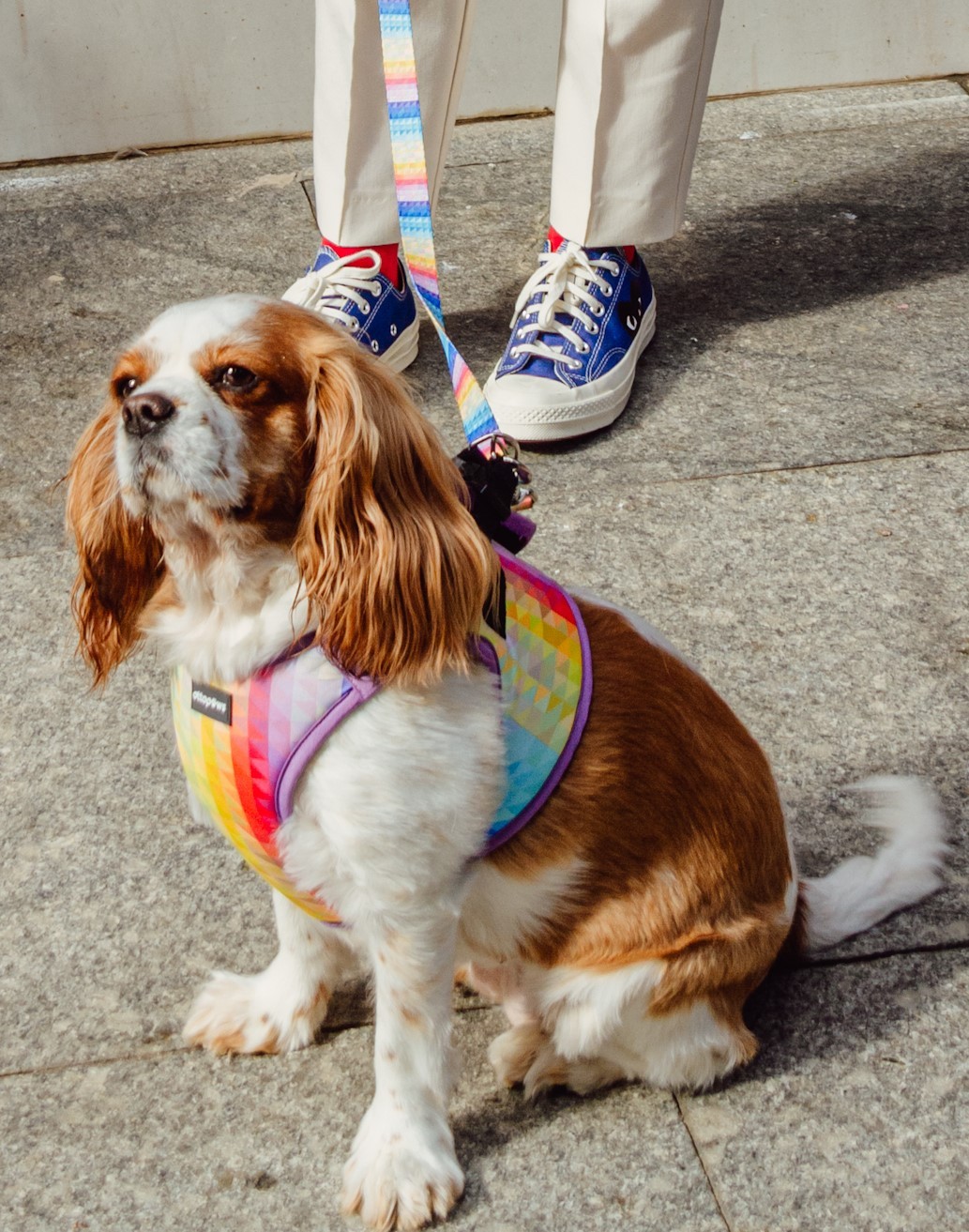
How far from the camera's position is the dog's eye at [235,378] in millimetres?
1782

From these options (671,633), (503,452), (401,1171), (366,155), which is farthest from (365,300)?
(401,1171)

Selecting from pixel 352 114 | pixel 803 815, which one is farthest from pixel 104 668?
pixel 352 114

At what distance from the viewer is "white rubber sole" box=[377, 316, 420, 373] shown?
4.04m

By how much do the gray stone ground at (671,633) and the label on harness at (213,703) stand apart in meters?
0.72

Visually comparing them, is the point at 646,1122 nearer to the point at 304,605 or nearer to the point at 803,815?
the point at 803,815

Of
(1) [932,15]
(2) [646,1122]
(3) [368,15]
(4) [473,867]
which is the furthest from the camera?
(1) [932,15]

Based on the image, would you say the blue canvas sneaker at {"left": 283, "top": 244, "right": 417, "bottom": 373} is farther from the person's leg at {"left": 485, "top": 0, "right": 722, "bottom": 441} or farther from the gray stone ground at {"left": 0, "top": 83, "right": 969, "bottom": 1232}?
the person's leg at {"left": 485, "top": 0, "right": 722, "bottom": 441}

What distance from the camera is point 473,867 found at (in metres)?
2.02

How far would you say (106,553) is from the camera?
79.3 inches

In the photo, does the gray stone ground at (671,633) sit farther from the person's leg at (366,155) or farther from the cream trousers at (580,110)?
the cream trousers at (580,110)

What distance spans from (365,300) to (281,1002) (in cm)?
225

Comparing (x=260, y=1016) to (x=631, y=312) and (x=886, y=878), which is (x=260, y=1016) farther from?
(x=631, y=312)

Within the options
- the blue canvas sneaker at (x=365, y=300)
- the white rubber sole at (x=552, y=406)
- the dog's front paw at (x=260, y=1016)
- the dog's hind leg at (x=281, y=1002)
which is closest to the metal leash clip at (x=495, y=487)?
the dog's hind leg at (x=281, y=1002)

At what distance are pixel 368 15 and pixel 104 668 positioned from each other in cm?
235
